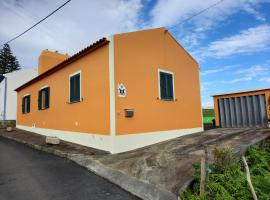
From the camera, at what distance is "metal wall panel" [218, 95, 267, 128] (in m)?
10.0

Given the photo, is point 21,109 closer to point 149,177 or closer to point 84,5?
point 84,5

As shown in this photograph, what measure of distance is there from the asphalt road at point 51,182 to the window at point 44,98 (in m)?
5.49

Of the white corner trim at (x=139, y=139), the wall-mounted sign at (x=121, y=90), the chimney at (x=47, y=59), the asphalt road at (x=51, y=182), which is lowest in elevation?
the asphalt road at (x=51, y=182)

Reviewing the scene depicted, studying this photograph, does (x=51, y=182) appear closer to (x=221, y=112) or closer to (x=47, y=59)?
(x=221, y=112)

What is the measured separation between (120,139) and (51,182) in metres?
3.00

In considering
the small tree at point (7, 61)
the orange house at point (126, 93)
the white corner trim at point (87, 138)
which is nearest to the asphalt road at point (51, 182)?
the white corner trim at point (87, 138)

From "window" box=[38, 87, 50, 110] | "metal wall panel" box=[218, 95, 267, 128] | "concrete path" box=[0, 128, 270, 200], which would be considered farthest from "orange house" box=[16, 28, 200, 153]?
"metal wall panel" box=[218, 95, 267, 128]

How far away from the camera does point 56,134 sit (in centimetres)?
1134

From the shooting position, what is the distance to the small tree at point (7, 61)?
47.7 m

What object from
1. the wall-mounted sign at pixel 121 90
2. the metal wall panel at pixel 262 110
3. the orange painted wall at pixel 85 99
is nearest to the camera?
the wall-mounted sign at pixel 121 90

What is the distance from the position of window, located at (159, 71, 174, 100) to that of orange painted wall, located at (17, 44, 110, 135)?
2613mm

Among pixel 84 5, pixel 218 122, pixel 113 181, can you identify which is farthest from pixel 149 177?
pixel 218 122

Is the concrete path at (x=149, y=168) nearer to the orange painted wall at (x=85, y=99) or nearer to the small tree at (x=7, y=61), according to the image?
the orange painted wall at (x=85, y=99)

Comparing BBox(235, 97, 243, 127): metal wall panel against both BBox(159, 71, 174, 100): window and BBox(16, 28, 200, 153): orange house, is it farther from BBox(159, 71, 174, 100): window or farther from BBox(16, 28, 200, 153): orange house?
BBox(159, 71, 174, 100): window
